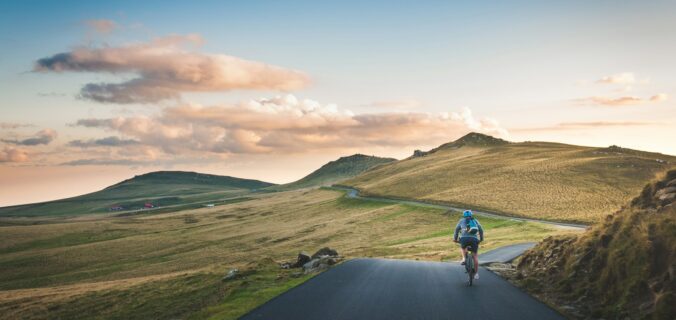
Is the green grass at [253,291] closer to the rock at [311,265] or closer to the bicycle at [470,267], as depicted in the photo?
the rock at [311,265]

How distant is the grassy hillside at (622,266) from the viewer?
13.9 meters

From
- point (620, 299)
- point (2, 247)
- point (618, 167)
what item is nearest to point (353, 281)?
point (620, 299)

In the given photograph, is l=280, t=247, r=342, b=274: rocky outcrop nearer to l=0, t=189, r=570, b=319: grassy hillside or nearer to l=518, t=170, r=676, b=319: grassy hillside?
l=0, t=189, r=570, b=319: grassy hillside

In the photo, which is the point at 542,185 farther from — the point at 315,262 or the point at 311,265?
the point at 311,265

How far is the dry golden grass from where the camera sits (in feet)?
236

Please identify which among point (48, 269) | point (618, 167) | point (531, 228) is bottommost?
point (48, 269)

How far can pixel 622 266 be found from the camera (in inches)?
611

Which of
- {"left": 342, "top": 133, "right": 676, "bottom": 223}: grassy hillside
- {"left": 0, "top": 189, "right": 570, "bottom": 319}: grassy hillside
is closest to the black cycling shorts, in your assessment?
{"left": 0, "top": 189, "right": 570, "bottom": 319}: grassy hillside

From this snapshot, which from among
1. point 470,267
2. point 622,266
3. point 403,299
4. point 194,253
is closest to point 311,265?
point 470,267

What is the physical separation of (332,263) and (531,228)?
32.1 m

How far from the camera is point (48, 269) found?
8119 centimetres

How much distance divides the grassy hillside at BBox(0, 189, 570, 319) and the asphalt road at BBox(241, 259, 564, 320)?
8.70 feet

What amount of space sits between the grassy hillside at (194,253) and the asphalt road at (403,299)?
8.70 ft

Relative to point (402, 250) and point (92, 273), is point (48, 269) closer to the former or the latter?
point (92, 273)
